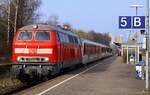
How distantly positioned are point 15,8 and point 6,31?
3189 millimetres

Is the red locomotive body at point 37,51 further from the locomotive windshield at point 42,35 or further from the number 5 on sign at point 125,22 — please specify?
the number 5 on sign at point 125,22

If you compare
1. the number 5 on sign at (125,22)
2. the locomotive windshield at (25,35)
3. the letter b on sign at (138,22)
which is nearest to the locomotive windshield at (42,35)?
the locomotive windshield at (25,35)

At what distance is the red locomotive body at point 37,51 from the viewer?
23.9 metres

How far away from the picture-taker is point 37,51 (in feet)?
80.0

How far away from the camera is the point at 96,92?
18016 millimetres

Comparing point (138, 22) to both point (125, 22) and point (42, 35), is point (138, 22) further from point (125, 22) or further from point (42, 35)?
point (42, 35)

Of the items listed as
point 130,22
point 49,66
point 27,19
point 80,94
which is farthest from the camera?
point 27,19

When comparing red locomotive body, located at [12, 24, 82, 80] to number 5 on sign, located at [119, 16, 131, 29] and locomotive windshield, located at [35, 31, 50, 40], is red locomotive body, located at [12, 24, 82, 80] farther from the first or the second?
number 5 on sign, located at [119, 16, 131, 29]

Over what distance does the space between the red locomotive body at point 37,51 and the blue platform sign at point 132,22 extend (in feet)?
15.6

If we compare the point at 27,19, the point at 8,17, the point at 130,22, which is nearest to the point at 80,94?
the point at 130,22

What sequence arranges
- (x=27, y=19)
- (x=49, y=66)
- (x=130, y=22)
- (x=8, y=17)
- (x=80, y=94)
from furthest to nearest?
(x=27, y=19)
(x=8, y=17)
(x=49, y=66)
(x=130, y=22)
(x=80, y=94)

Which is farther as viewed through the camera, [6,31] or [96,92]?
[6,31]

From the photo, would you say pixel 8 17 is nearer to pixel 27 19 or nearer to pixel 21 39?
pixel 27 19

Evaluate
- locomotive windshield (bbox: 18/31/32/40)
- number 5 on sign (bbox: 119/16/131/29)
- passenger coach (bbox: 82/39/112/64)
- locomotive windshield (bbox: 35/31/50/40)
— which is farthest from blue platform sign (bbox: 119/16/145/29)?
passenger coach (bbox: 82/39/112/64)
